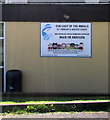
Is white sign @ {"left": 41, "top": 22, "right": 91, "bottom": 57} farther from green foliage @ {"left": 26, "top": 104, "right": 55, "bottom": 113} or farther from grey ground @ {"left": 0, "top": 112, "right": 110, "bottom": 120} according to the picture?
grey ground @ {"left": 0, "top": 112, "right": 110, "bottom": 120}

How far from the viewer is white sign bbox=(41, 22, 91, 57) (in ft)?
39.6

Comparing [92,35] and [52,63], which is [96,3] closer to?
[92,35]

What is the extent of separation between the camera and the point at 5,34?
39.9 ft

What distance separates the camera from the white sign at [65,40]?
12.1 meters

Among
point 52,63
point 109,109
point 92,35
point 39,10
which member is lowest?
point 109,109

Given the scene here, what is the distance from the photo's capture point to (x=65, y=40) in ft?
39.7

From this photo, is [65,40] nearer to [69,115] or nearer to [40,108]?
[40,108]

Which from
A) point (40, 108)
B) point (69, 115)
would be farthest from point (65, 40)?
point (69, 115)

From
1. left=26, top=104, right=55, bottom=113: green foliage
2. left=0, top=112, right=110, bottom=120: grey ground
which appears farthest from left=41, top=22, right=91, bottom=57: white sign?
left=0, top=112, right=110, bottom=120: grey ground

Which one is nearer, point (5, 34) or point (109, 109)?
point (109, 109)

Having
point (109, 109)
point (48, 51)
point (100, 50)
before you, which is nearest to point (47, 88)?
point (48, 51)

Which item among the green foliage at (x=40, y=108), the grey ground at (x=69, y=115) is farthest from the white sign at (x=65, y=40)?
the grey ground at (x=69, y=115)

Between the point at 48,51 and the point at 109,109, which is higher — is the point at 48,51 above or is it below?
above

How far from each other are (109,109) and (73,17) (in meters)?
4.12
